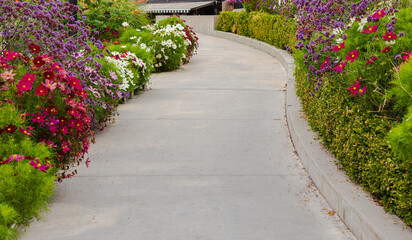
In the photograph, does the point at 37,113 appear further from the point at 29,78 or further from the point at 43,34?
the point at 43,34

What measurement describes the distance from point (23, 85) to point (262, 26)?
15.5m

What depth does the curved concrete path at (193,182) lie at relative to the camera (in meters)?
4.57

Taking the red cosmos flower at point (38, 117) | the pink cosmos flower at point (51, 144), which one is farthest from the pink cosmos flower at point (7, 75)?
the pink cosmos flower at point (51, 144)

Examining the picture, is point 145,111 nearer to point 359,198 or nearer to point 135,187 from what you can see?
point 135,187

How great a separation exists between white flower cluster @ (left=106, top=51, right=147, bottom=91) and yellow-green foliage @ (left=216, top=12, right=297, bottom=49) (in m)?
3.83

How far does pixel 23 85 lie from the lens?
4.86 m

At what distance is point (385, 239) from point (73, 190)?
3053mm

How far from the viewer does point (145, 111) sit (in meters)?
9.08

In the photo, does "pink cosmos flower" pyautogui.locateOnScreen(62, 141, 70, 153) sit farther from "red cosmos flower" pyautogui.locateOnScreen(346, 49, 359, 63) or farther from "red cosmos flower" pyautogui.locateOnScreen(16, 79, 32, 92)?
"red cosmos flower" pyautogui.locateOnScreen(346, 49, 359, 63)

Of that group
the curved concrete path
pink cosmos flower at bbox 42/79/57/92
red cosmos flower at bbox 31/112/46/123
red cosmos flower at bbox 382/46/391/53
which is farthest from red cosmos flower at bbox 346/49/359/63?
red cosmos flower at bbox 31/112/46/123

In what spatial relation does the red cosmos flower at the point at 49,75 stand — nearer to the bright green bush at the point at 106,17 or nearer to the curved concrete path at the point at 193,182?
the curved concrete path at the point at 193,182

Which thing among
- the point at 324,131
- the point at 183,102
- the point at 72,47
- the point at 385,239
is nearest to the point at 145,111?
the point at 183,102

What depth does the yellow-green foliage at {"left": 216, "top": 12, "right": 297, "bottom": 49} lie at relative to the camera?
1586 cm

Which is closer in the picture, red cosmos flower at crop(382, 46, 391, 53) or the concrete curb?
the concrete curb
